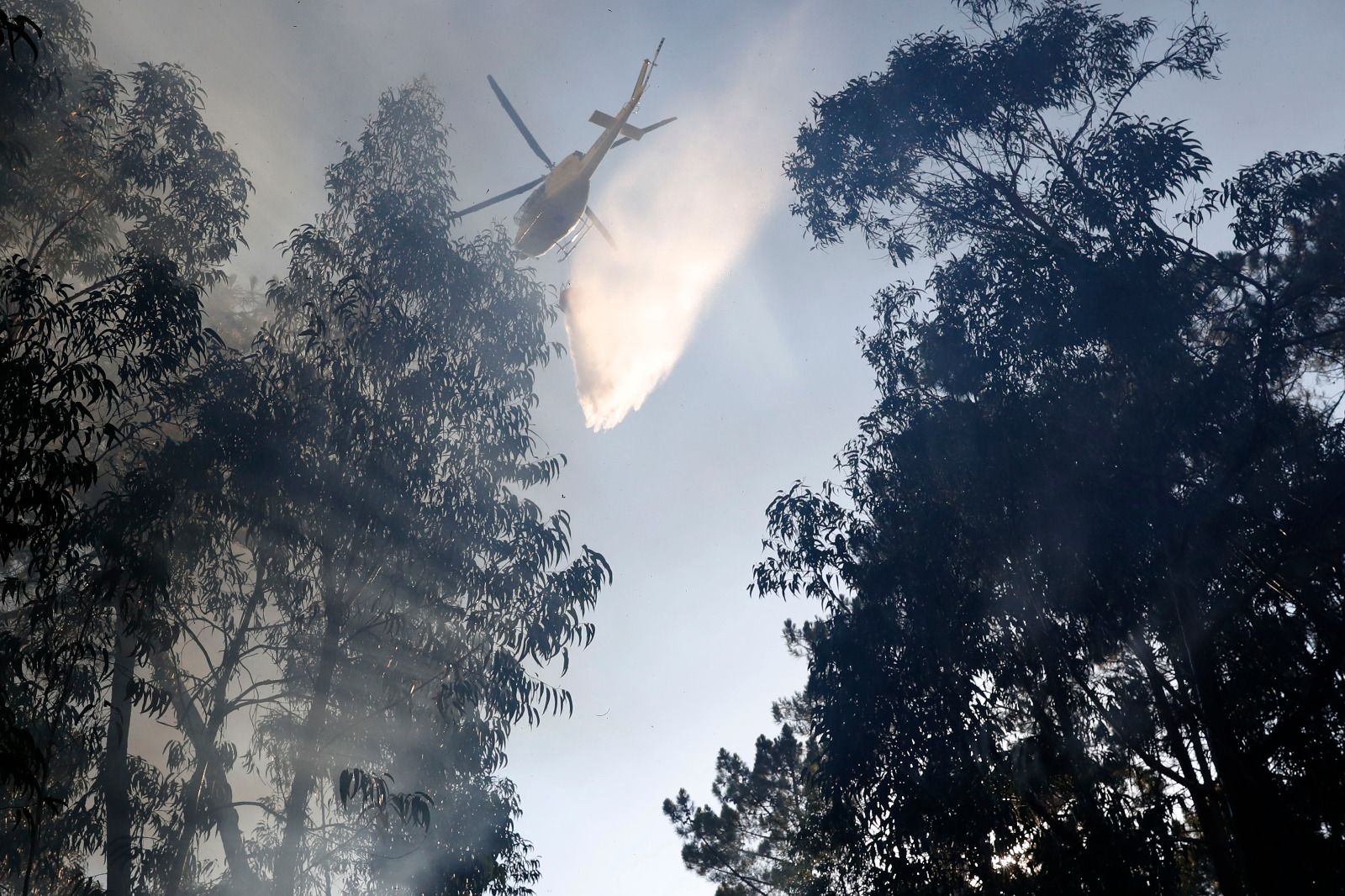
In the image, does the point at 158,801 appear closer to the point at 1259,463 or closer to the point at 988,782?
the point at 988,782

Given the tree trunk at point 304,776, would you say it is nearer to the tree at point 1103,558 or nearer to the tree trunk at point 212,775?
the tree trunk at point 212,775

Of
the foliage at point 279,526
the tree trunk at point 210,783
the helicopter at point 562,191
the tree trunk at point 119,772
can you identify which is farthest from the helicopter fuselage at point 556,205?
the tree trunk at point 119,772

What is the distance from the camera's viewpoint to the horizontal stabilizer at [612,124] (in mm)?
24594

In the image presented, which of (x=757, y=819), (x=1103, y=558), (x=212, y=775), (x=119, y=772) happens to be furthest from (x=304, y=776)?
(x=757, y=819)

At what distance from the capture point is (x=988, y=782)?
948 centimetres

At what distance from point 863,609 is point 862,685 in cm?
95

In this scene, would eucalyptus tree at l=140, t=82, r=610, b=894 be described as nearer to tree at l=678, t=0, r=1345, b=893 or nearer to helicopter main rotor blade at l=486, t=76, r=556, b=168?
tree at l=678, t=0, r=1345, b=893

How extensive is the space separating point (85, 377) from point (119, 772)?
16.0 feet

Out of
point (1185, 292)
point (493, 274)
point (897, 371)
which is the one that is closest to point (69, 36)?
point (493, 274)

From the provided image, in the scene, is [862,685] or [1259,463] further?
[862,685]

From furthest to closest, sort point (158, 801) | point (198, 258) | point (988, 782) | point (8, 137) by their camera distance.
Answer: point (198, 258)
point (158, 801)
point (988, 782)
point (8, 137)

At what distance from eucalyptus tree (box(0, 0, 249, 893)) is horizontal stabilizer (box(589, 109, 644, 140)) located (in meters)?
14.8

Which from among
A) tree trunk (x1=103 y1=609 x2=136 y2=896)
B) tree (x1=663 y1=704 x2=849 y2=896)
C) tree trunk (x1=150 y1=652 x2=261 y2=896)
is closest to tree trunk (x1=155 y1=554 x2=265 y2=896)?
tree trunk (x1=150 y1=652 x2=261 y2=896)

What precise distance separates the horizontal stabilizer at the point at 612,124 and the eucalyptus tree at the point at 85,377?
14780 millimetres
